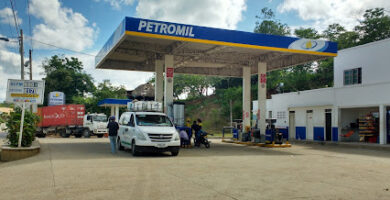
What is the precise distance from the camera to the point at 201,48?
69.9ft

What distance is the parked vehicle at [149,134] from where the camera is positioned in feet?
44.6

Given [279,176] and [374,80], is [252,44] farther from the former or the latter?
[279,176]

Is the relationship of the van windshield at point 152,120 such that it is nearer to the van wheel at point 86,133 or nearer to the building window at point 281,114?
the building window at point 281,114

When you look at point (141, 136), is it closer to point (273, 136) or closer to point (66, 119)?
point (273, 136)

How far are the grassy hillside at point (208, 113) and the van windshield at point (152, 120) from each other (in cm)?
3574

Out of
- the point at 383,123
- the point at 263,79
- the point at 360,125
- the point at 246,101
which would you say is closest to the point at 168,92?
the point at 263,79

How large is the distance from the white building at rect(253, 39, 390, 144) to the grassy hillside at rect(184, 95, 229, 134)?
81.9 feet

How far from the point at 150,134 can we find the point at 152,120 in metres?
1.45

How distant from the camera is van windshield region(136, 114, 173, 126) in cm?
1459

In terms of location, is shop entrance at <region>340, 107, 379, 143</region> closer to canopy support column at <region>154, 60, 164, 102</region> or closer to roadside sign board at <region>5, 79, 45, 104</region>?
canopy support column at <region>154, 60, 164, 102</region>

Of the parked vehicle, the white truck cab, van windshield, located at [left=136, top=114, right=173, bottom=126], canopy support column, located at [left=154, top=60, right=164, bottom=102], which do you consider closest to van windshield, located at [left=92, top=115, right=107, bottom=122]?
the white truck cab

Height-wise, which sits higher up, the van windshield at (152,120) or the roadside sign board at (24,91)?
the roadside sign board at (24,91)

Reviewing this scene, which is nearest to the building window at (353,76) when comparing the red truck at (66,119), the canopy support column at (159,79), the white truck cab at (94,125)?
the canopy support column at (159,79)

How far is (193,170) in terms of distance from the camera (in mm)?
10047
